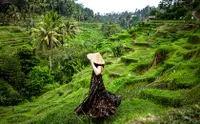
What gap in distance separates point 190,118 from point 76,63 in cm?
2699

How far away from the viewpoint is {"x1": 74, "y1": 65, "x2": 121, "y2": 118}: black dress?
700 centimetres

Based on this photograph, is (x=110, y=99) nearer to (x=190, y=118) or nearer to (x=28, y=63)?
(x=190, y=118)

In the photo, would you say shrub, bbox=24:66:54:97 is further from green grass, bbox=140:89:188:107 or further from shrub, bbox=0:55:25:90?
green grass, bbox=140:89:188:107

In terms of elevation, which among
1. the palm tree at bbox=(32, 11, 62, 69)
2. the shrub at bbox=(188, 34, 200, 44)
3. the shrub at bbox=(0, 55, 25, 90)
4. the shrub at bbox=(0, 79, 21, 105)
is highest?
the shrub at bbox=(188, 34, 200, 44)

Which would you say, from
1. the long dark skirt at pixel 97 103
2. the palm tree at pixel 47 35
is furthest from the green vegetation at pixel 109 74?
the long dark skirt at pixel 97 103

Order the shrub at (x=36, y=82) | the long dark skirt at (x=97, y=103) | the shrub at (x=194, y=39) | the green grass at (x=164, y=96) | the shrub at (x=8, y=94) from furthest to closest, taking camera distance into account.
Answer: the shrub at (x=36, y=82), the shrub at (x=8, y=94), the shrub at (x=194, y=39), the green grass at (x=164, y=96), the long dark skirt at (x=97, y=103)

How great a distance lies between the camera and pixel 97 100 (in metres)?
7.10

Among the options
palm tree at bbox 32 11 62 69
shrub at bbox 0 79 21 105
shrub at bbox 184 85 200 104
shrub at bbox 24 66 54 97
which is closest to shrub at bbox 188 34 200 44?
shrub at bbox 184 85 200 104

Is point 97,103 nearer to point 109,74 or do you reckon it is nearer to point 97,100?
point 97,100

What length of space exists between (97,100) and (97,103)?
0.09 meters

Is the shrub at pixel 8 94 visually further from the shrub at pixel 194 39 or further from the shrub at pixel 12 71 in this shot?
the shrub at pixel 194 39

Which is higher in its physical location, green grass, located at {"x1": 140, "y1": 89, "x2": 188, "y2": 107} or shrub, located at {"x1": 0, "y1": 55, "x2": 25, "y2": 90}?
green grass, located at {"x1": 140, "y1": 89, "x2": 188, "y2": 107}

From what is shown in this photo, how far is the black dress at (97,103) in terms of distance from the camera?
276 inches

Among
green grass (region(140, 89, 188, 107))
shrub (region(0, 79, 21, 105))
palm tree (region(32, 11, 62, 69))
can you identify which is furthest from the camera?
palm tree (region(32, 11, 62, 69))
